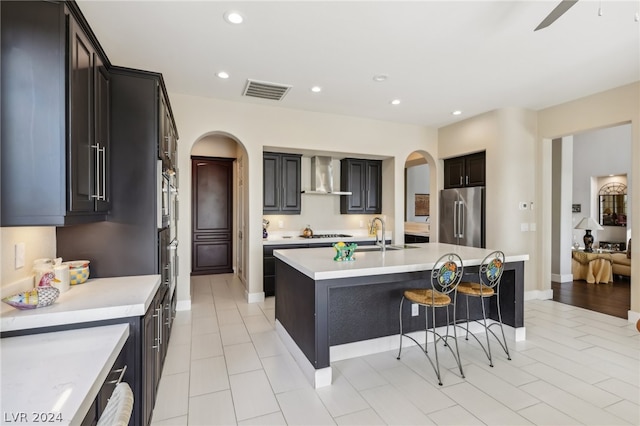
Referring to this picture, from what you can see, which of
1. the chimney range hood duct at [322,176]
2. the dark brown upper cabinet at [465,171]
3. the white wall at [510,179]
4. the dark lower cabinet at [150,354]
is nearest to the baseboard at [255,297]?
the chimney range hood duct at [322,176]

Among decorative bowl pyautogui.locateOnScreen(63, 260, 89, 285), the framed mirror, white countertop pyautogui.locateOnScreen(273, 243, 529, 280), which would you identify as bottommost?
white countertop pyautogui.locateOnScreen(273, 243, 529, 280)

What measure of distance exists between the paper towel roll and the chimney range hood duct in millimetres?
4059

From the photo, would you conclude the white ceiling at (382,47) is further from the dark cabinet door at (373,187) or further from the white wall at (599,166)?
the white wall at (599,166)

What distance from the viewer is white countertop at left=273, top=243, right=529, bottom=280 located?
2.47 meters

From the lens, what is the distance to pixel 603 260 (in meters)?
5.90

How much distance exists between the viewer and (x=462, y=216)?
5.45 meters

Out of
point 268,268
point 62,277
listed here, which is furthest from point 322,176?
point 62,277

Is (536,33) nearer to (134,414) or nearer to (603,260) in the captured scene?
(134,414)

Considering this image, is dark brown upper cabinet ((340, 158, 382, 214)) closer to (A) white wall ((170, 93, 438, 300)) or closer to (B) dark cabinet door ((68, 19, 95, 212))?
(A) white wall ((170, 93, 438, 300))

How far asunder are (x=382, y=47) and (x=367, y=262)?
2040mm

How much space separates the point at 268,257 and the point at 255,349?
1915 mm

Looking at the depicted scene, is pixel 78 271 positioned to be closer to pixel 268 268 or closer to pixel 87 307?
pixel 87 307

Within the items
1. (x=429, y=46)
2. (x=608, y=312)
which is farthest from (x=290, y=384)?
(x=608, y=312)

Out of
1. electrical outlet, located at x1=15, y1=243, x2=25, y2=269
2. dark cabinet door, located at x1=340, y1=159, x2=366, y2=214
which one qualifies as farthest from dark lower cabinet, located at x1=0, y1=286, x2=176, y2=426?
dark cabinet door, located at x1=340, y1=159, x2=366, y2=214
